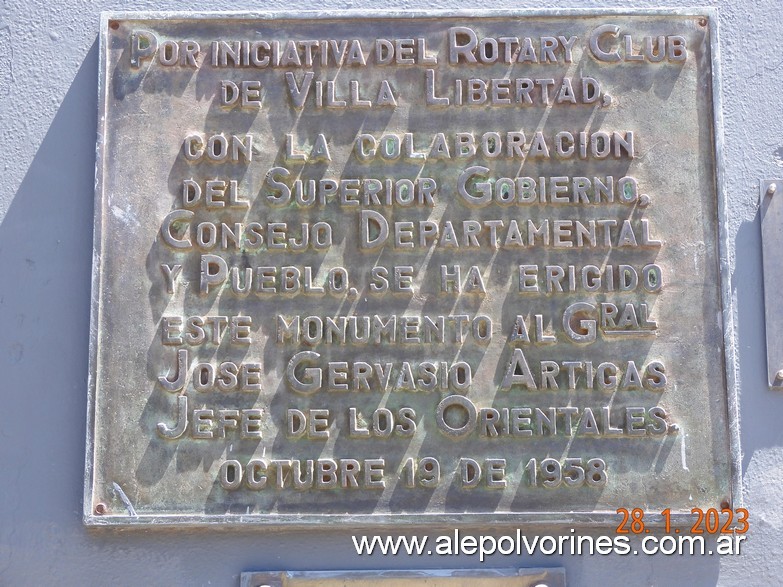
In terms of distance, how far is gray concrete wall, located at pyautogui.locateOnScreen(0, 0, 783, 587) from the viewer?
362 cm

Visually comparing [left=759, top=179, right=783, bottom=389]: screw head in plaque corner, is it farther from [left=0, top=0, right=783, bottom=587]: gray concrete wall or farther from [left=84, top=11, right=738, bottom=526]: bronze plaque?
[left=84, top=11, right=738, bottom=526]: bronze plaque

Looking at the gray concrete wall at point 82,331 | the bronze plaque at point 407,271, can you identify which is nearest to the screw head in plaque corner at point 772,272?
the gray concrete wall at point 82,331

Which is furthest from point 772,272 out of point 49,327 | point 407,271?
point 49,327

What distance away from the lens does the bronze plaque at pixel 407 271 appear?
3.59 metres

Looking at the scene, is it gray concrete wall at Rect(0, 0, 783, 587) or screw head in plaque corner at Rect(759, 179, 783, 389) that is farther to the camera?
screw head in plaque corner at Rect(759, 179, 783, 389)

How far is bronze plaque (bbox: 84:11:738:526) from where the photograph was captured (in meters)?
3.59

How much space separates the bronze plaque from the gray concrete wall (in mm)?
167

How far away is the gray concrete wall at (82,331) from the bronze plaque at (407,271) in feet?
0.55

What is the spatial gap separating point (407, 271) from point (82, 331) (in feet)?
4.83

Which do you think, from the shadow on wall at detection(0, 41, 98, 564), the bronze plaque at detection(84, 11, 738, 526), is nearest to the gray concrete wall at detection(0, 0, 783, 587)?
the shadow on wall at detection(0, 41, 98, 564)

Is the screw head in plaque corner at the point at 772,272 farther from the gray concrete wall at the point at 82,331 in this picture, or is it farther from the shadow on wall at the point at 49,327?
the shadow on wall at the point at 49,327

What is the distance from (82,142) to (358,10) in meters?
1.41

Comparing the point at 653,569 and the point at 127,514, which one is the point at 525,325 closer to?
the point at 653,569

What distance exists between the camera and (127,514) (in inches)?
140
